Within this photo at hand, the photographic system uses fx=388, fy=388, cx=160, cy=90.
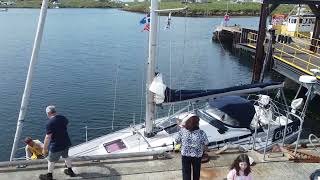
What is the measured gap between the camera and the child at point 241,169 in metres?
6.52

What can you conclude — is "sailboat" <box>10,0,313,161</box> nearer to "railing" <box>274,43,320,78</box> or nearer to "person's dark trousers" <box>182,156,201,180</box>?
"person's dark trousers" <box>182,156,201,180</box>

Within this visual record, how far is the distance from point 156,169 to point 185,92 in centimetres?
392

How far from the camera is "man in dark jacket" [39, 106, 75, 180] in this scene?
7.98 metres

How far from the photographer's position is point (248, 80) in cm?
3331

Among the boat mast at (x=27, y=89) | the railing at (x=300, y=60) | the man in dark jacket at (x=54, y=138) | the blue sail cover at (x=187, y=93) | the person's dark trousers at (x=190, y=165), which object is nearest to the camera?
the person's dark trousers at (x=190, y=165)

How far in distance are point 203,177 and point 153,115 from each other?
3997mm

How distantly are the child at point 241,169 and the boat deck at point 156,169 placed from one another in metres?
2.19

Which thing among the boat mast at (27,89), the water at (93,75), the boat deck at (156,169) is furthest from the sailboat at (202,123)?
the boat mast at (27,89)

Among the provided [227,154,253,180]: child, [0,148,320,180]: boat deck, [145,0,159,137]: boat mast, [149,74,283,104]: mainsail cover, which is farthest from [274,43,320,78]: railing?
[227,154,253,180]: child

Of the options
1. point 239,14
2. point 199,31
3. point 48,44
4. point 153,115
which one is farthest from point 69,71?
point 239,14

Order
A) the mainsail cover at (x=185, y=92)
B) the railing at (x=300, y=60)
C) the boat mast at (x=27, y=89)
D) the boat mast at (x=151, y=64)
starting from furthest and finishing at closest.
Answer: the railing at (x=300, y=60) < the mainsail cover at (x=185, y=92) < the boat mast at (x=151, y=64) < the boat mast at (x=27, y=89)

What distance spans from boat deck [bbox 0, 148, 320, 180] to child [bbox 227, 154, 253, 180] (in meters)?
2.19

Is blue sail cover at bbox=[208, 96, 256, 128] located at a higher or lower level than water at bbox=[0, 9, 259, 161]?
higher

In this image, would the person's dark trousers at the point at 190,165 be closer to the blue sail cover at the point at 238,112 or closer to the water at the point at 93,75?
the blue sail cover at the point at 238,112
